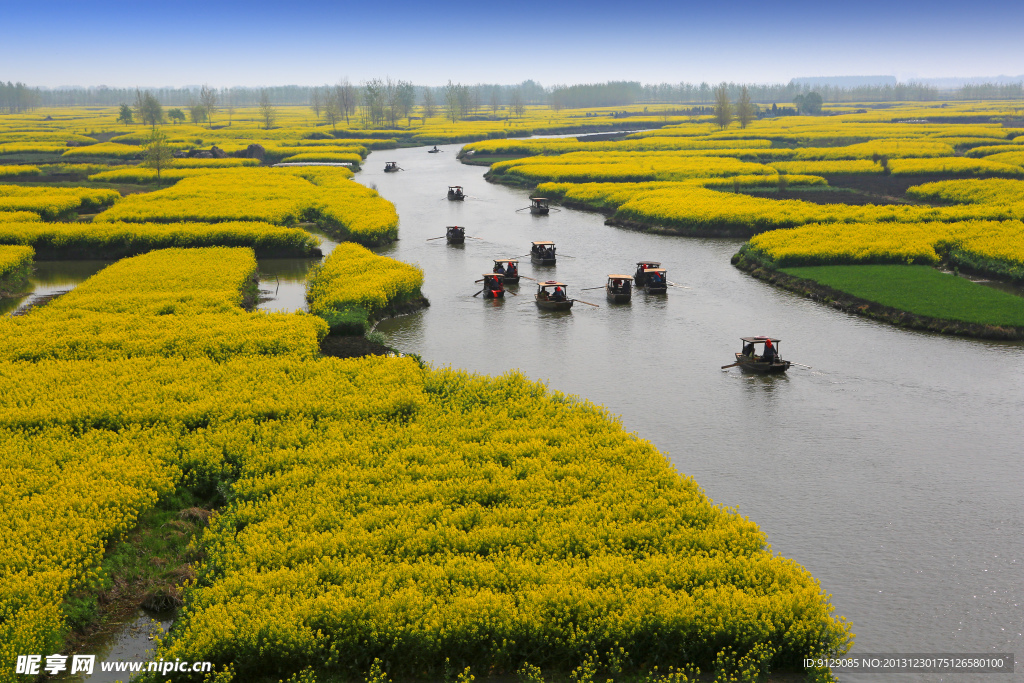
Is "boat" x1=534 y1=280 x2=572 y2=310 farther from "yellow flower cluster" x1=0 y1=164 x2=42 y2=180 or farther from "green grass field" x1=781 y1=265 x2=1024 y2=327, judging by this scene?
"yellow flower cluster" x1=0 y1=164 x2=42 y2=180

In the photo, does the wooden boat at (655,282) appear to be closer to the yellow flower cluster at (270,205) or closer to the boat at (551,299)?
the boat at (551,299)

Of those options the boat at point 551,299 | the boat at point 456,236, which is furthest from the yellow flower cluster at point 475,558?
the boat at point 456,236

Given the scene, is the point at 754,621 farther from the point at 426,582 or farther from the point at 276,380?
the point at 276,380

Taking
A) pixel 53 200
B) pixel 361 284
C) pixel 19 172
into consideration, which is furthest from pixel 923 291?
pixel 19 172

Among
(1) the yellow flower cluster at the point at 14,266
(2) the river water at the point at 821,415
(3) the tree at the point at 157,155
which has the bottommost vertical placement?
(2) the river water at the point at 821,415

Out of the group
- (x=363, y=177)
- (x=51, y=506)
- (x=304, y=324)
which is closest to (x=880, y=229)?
(x=304, y=324)

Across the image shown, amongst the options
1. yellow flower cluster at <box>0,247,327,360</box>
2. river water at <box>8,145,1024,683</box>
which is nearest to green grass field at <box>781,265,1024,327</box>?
river water at <box>8,145,1024,683</box>

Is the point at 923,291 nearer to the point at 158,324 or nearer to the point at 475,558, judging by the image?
the point at 475,558
